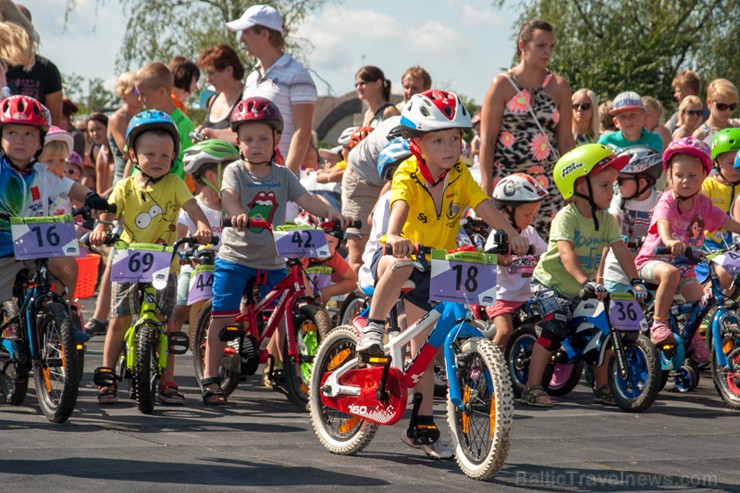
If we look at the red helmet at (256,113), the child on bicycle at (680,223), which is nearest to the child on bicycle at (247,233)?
the red helmet at (256,113)

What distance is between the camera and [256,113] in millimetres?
8531

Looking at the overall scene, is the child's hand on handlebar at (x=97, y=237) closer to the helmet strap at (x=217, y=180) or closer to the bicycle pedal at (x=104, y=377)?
the bicycle pedal at (x=104, y=377)

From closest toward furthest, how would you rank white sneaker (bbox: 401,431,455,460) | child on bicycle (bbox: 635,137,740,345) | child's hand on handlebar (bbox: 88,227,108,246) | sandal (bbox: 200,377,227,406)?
white sneaker (bbox: 401,431,455,460) < child's hand on handlebar (bbox: 88,227,108,246) < sandal (bbox: 200,377,227,406) < child on bicycle (bbox: 635,137,740,345)

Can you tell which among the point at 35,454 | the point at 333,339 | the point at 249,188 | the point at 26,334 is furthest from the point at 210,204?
the point at 35,454

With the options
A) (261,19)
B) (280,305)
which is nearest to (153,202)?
(280,305)

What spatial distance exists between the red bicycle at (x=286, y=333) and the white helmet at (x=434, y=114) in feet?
5.00

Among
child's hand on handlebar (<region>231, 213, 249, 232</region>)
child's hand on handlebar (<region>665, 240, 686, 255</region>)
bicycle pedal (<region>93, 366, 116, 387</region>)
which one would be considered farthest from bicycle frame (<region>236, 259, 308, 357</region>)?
child's hand on handlebar (<region>665, 240, 686, 255</region>)

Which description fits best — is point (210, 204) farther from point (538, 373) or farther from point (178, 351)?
point (538, 373)

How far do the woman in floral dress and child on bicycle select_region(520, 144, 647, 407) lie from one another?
1091mm

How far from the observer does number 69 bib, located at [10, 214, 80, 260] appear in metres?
7.61

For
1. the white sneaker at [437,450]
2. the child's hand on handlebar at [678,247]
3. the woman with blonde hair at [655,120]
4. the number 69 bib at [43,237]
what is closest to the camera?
the white sneaker at [437,450]

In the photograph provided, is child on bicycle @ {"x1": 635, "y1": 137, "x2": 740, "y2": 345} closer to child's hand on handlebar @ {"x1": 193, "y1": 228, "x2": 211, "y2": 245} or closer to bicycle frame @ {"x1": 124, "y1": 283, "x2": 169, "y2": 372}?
child's hand on handlebar @ {"x1": 193, "y1": 228, "x2": 211, "y2": 245}

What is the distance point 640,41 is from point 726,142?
87.1ft

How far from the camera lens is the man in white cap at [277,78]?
1017 cm
